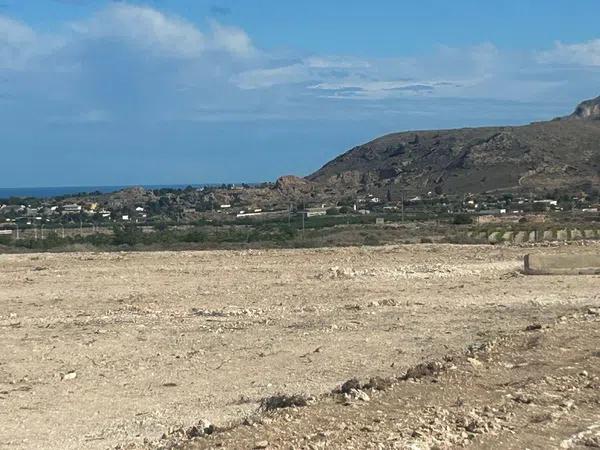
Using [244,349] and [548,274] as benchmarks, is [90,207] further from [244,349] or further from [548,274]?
[244,349]

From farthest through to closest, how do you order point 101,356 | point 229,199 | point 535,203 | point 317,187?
point 317,187 < point 229,199 < point 535,203 < point 101,356

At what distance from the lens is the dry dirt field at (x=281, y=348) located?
8.04m

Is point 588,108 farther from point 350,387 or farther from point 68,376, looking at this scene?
point 350,387

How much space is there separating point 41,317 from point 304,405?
11081mm

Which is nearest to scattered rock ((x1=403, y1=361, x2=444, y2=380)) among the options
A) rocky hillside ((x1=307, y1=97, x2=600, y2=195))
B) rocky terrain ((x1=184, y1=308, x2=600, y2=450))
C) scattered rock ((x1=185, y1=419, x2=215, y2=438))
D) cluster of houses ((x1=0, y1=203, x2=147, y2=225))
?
rocky terrain ((x1=184, y1=308, x2=600, y2=450))

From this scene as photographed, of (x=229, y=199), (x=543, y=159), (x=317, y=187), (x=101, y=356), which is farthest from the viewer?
(x=317, y=187)

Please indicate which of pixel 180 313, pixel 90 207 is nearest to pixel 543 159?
pixel 90 207

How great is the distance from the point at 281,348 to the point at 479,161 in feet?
271

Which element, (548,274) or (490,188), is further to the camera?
(490,188)

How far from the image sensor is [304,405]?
27.1 feet

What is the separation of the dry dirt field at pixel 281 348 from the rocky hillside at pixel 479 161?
58043mm

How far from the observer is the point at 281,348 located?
14203 millimetres

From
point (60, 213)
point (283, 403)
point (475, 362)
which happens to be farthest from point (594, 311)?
point (60, 213)

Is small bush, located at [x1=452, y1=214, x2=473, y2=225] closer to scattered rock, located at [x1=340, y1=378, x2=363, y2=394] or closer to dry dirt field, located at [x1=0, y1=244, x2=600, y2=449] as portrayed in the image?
dry dirt field, located at [x1=0, y1=244, x2=600, y2=449]
